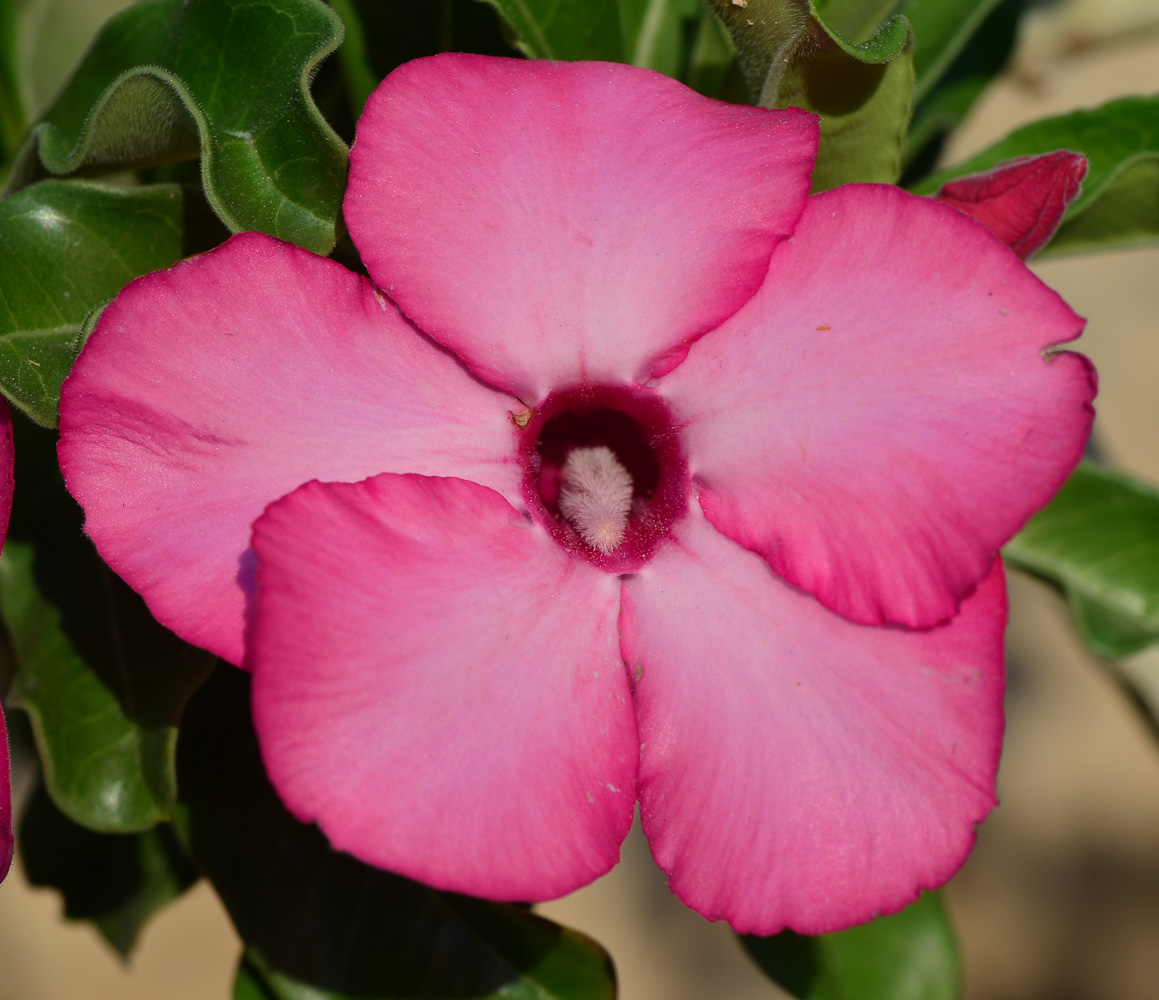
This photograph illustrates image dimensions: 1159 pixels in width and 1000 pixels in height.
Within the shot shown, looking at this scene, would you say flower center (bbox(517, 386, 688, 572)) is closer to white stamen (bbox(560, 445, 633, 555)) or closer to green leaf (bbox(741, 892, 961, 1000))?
white stamen (bbox(560, 445, 633, 555))

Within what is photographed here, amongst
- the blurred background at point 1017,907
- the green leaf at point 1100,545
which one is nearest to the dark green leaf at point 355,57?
the green leaf at point 1100,545

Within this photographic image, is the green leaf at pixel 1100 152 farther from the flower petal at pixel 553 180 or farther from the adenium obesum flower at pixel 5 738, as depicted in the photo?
the adenium obesum flower at pixel 5 738

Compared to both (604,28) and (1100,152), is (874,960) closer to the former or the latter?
(1100,152)

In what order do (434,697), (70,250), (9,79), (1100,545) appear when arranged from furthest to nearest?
1. (9,79)
2. (1100,545)
3. (70,250)
4. (434,697)

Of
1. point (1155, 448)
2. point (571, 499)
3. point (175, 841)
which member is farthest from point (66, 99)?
point (1155, 448)

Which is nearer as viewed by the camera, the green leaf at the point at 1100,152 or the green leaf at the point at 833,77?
the green leaf at the point at 833,77

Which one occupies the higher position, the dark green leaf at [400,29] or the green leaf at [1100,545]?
the dark green leaf at [400,29]

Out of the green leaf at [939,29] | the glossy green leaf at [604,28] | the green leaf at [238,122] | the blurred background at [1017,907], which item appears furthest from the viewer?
the blurred background at [1017,907]

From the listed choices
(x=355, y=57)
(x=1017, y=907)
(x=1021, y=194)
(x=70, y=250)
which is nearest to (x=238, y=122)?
(x=70, y=250)
